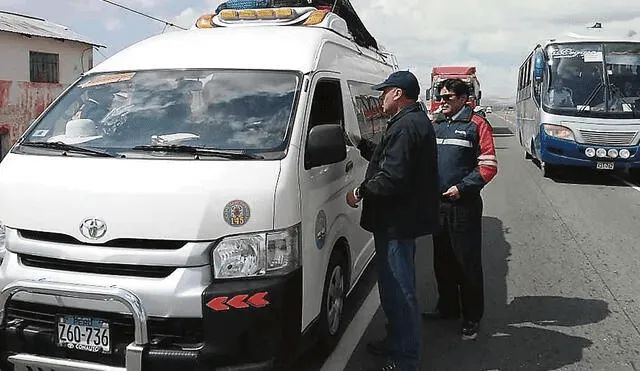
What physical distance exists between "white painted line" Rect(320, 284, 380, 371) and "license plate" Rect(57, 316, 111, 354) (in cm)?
153

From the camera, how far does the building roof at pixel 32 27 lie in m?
27.0

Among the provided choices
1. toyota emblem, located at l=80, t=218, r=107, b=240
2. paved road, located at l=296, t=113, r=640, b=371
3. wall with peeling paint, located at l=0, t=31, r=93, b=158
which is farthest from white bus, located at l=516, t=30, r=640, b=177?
wall with peeling paint, located at l=0, t=31, r=93, b=158

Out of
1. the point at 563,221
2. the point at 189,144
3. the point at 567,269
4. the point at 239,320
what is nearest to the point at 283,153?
the point at 189,144

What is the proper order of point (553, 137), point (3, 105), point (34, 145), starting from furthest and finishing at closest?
point (3, 105)
point (553, 137)
point (34, 145)

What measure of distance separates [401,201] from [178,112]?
1.50 m

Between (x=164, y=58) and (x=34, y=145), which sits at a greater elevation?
(x=164, y=58)

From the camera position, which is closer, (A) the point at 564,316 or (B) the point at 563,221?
(A) the point at 564,316

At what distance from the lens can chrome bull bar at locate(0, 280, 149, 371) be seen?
3.21 metres

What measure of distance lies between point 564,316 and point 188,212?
3.49 meters

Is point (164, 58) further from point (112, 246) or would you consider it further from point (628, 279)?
point (628, 279)

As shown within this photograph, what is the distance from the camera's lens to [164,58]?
4469 mm

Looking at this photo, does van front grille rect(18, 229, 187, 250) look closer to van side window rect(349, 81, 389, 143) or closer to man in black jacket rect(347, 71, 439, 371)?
man in black jacket rect(347, 71, 439, 371)

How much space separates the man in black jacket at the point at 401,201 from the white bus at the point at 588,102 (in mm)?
9385

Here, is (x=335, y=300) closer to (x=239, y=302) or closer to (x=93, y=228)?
(x=239, y=302)
